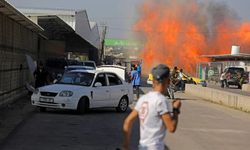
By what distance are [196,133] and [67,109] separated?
18.1ft

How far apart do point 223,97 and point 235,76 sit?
77.7 feet

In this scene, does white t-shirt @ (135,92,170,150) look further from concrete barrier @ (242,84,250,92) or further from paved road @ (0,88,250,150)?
concrete barrier @ (242,84,250,92)

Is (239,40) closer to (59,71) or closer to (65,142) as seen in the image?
(59,71)

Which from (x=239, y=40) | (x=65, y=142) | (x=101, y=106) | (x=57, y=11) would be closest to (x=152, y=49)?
(x=239, y=40)

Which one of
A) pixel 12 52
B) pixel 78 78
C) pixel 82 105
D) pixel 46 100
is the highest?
pixel 12 52

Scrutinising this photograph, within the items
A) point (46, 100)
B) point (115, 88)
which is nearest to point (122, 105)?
point (115, 88)

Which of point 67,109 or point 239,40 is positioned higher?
point 239,40

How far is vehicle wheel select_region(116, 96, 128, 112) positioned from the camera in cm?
2090

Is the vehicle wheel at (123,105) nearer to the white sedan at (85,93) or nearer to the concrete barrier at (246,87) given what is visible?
the white sedan at (85,93)

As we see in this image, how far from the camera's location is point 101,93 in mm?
19859

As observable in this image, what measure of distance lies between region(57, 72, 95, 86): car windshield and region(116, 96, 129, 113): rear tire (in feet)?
5.15

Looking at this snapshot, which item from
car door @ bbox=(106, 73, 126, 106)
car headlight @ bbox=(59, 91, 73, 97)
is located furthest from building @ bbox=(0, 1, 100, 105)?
car door @ bbox=(106, 73, 126, 106)

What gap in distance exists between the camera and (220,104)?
2816 cm

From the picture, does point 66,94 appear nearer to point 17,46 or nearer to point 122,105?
point 122,105
